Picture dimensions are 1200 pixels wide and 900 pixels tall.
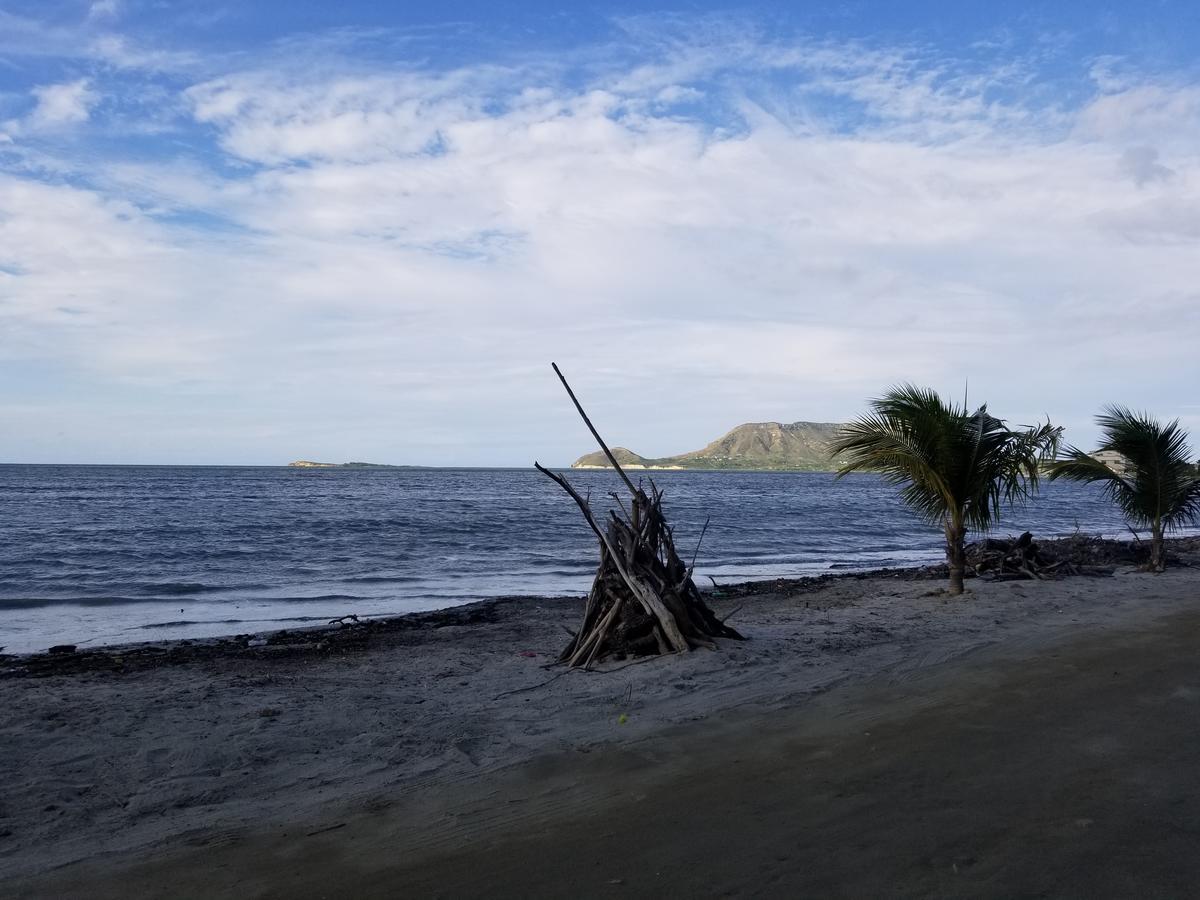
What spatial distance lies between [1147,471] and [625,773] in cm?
1439

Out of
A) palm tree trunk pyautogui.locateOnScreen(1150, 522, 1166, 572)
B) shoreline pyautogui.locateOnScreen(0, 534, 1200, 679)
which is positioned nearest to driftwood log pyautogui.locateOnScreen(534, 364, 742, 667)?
shoreline pyautogui.locateOnScreen(0, 534, 1200, 679)

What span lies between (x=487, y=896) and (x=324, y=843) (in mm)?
1118

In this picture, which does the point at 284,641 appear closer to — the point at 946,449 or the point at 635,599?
the point at 635,599

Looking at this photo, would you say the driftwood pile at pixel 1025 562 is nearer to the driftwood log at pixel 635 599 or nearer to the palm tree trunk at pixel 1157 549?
the palm tree trunk at pixel 1157 549

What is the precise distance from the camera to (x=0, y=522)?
33.1 metres

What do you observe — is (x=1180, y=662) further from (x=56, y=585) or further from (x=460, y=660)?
(x=56, y=585)

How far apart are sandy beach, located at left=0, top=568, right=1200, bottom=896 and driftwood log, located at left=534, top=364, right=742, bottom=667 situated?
0.42 metres

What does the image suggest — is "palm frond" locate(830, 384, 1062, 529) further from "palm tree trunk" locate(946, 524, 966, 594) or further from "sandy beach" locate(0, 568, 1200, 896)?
"sandy beach" locate(0, 568, 1200, 896)

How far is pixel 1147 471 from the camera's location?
16.0 meters

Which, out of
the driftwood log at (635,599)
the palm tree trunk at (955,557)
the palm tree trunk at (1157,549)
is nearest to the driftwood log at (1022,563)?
the palm tree trunk at (1157,549)

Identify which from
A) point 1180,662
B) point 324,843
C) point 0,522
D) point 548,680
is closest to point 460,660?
point 548,680

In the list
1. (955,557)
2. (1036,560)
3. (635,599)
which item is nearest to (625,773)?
(635,599)

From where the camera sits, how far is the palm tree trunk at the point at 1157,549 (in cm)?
1600

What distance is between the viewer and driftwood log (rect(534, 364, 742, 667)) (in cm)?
891
